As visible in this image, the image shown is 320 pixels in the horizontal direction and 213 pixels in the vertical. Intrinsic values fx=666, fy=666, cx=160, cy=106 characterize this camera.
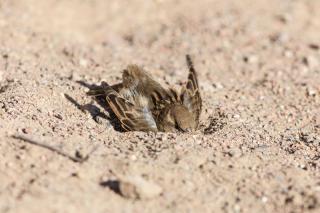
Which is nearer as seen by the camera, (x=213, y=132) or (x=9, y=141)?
(x=9, y=141)

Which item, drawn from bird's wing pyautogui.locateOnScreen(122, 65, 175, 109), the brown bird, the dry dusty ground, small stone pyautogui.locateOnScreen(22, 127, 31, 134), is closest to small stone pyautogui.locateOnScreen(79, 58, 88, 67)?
the dry dusty ground

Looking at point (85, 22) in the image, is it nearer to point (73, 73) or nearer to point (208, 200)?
point (73, 73)

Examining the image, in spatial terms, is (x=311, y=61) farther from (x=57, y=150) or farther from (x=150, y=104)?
(x=57, y=150)

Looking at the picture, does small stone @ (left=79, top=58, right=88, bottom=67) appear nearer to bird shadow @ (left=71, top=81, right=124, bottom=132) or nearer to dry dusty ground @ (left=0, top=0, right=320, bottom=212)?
dry dusty ground @ (left=0, top=0, right=320, bottom=212)

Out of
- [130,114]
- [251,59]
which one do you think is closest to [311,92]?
[251,59]

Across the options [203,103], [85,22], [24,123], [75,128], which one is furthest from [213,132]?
[85,22]

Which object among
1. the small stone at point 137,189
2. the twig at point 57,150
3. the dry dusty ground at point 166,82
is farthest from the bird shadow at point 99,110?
the small stone at point 137,189

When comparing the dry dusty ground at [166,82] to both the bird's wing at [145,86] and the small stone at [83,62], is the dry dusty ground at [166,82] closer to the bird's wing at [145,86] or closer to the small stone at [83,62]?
the small stone at [83,62]
